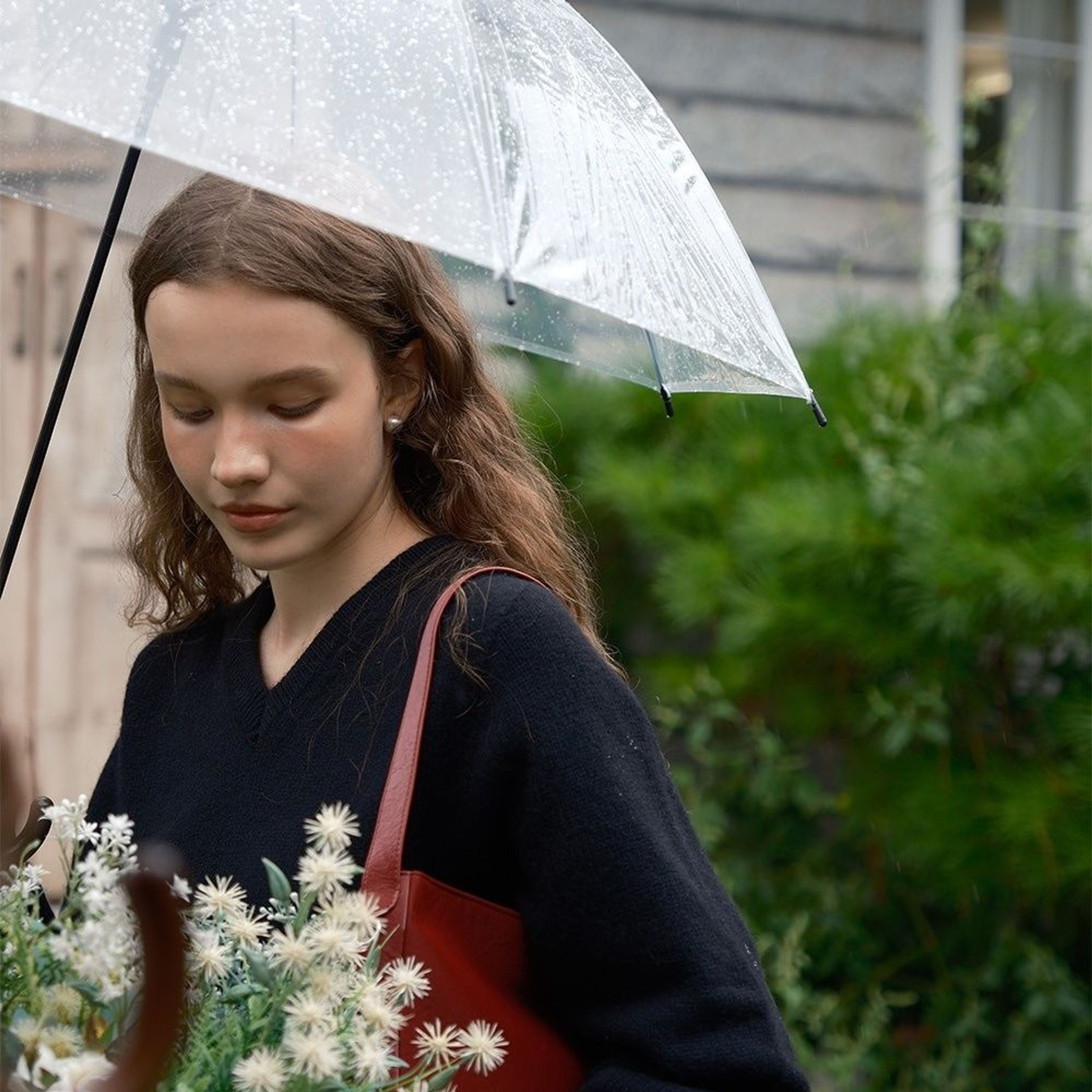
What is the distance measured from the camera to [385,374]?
1750 mm

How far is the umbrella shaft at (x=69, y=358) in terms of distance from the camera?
186 centimetres

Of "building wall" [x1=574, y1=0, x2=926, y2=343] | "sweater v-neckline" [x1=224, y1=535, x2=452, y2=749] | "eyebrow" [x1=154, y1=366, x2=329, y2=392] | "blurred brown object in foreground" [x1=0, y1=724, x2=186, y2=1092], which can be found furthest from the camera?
"building wall" [x1=574, y1=0, x2=926, y2=343]

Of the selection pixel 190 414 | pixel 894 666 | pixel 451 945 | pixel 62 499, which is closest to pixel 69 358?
pixel 190 414

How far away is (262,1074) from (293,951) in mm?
82

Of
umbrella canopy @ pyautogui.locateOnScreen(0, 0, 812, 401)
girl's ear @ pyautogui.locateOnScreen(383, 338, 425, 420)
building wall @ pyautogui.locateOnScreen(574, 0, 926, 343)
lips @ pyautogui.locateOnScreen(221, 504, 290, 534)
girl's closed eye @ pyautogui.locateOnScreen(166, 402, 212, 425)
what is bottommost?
lips @ pyautogui.locateOnScreen(221, 504, 290, 534)

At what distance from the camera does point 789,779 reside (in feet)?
14.3

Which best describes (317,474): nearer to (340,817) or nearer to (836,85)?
(340,817)

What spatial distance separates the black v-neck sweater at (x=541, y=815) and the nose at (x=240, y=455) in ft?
0.70

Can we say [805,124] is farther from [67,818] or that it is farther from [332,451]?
[67,818]

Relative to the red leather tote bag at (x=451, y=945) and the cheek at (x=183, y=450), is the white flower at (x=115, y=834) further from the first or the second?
the cheek at (x=183, y=450)

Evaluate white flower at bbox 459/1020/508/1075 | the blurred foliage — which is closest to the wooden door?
the blurred foliage

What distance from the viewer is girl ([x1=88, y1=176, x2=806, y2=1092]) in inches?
60.3

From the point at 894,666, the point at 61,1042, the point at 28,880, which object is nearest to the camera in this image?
the point at 61,1042

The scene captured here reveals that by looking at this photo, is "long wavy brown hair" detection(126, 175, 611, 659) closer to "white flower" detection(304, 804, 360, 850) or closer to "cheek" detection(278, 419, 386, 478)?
"cheek" detection(278, 419, 386, 478)
